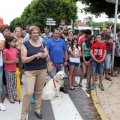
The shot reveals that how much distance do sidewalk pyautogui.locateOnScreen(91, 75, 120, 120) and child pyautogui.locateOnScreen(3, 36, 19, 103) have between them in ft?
7.06

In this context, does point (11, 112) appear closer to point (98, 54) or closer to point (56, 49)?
point (56, 49)

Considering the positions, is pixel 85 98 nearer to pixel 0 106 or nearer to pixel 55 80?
pixel 55 80

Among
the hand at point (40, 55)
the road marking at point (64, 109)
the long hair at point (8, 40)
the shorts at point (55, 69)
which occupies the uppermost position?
the long hair at point (8, 40)

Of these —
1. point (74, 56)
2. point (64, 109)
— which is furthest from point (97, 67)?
point (64, 109)

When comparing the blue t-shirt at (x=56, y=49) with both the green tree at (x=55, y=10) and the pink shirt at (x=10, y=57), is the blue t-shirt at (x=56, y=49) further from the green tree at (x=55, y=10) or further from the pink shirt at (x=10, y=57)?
the green tree at (x=55, y=10)

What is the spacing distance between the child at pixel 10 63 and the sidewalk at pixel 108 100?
84.8 inches

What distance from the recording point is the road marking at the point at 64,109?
6.23 meters

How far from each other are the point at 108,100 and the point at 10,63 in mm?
2758

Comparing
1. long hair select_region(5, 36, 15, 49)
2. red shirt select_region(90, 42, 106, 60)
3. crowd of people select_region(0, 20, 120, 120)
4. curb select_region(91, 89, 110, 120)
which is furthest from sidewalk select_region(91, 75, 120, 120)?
long hair select_region(5, 36, 15, 49)

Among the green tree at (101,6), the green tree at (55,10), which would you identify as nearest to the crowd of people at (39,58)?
the green tree at (101,6)

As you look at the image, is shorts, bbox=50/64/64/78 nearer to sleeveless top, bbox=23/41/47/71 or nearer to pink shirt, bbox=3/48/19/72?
pink shirt, bbox=3/48/19/72

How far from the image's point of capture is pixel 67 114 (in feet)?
21.0

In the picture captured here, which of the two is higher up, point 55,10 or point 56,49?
point 55,10

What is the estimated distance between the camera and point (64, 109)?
6746mm
